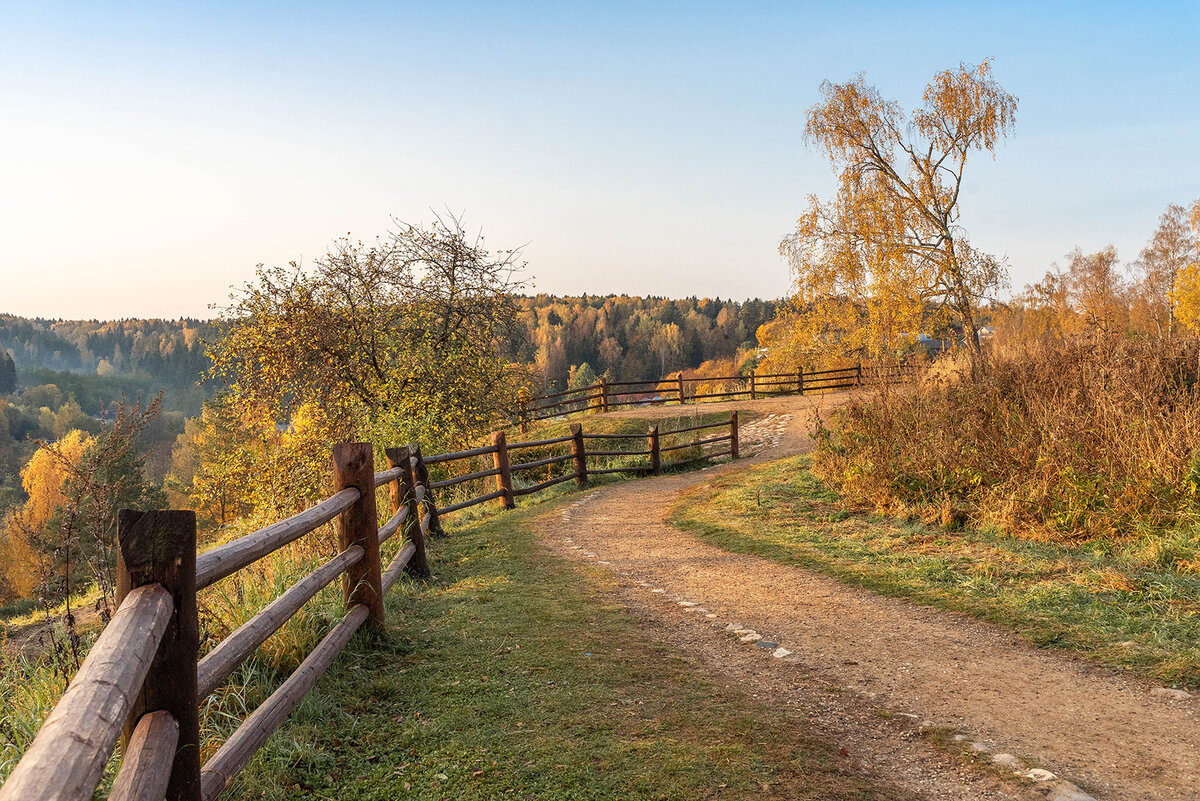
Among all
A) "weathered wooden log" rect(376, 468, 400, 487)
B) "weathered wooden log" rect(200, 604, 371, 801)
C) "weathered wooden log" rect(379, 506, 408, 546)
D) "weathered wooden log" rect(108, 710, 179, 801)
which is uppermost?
"weathered wooden log" rect(376, 468, 400, 487)

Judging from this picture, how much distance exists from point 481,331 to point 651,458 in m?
5.35

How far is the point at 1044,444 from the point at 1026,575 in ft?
6.94

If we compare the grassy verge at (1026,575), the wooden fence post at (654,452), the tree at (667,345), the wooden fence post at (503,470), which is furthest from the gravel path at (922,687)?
the tree at (667,345)

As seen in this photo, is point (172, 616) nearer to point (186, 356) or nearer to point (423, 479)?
point (423, 479)

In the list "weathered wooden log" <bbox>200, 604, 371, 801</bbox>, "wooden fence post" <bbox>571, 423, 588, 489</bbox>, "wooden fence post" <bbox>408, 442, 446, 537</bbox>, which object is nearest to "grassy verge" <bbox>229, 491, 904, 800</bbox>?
"weathered wooden log" <bbox>200, 604, 371, 801</bbox>

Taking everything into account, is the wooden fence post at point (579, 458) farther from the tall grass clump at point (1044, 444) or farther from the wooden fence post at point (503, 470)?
the tall grass clump at point (1044, 444)

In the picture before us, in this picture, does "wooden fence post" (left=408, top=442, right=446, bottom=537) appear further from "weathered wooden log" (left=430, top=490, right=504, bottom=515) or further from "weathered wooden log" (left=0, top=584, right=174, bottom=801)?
"weathered wooden log" (left=0, top=584, right=174, bottom=801)

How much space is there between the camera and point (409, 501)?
279 inches

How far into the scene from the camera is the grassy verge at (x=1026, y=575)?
14.9 ft

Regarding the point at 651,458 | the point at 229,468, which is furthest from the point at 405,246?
the point at 651,458

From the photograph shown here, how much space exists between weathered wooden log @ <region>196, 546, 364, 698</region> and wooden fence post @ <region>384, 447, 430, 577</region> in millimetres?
2487

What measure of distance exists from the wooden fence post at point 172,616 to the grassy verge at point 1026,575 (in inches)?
190

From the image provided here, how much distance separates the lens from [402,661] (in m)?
4.69

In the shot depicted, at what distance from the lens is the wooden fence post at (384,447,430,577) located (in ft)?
22.5
